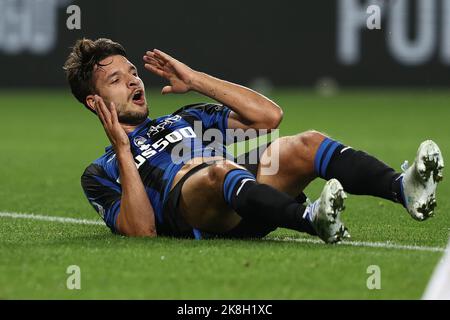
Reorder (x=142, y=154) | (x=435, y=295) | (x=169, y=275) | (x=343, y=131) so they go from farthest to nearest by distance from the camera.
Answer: (x=343, y=131) → (x=142, y=154) → (x=169, y=275) → (x=435, y=295)

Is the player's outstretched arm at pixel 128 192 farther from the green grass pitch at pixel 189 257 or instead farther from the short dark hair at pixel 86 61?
the short dark hair at pixel 86 61

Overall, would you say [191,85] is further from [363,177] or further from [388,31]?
[388,31]

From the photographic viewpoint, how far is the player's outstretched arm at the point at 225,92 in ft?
17.4

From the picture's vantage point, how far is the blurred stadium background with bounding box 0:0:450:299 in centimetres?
419

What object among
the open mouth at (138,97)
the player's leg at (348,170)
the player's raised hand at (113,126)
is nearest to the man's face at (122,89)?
the open mouth at (138,97)

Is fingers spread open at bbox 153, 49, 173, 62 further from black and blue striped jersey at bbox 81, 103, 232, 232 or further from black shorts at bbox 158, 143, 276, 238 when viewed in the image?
black shorts at bbox 158, 143, 276, 238

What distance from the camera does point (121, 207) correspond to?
16.7ft

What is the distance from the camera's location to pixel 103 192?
5312mm

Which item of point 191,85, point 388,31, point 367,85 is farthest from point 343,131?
point 191,85

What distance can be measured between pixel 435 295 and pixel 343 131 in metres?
8.70

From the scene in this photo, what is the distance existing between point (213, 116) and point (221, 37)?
1142 centimetres

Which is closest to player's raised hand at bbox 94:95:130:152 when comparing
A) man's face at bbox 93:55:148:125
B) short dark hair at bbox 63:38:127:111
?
man's face at bbox 93:55:148:125

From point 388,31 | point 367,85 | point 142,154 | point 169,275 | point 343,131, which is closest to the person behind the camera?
point 169,275

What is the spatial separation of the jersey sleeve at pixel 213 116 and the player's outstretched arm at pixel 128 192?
0.52m
